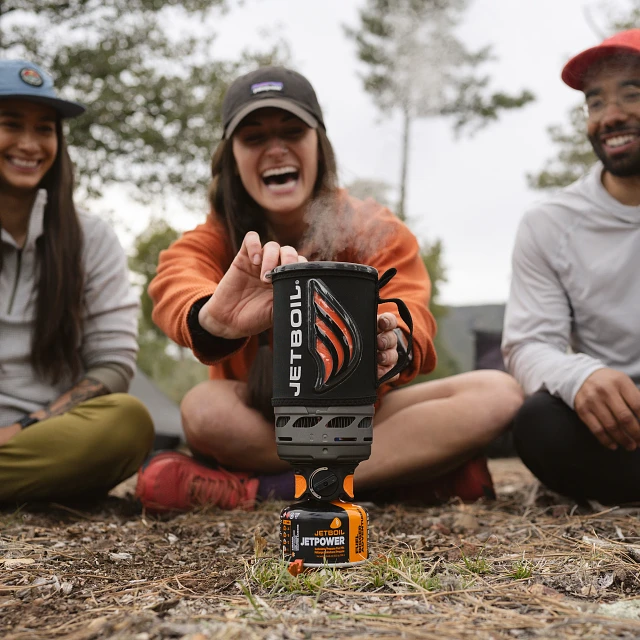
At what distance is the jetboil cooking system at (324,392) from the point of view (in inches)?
60.2

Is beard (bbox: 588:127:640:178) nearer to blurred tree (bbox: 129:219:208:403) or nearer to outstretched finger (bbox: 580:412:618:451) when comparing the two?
outstretched finger (bbox: 580:412:618:451)

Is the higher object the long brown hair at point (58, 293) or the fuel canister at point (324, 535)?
the long brown hair at point (58, 293)

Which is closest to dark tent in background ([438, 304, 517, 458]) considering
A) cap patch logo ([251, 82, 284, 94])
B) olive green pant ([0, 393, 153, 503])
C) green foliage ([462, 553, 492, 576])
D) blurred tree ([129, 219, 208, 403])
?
blurred tree ([129, 219, 208, 403])

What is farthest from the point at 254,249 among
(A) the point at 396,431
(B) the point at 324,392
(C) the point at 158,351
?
(C) the point at 158,351

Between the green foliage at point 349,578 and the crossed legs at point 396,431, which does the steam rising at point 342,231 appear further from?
the green foliage at point 349,578

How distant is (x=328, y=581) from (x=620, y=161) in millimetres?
1850

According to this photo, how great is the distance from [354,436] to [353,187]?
58.2 inches

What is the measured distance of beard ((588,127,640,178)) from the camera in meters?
2.52

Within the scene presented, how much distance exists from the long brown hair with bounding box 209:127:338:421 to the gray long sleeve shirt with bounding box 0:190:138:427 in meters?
0.60

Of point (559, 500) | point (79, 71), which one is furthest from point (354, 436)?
point (79, 71)

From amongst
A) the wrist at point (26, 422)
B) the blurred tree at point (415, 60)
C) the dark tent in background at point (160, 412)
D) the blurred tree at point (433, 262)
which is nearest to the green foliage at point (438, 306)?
the blurred tree at point (433, 262)

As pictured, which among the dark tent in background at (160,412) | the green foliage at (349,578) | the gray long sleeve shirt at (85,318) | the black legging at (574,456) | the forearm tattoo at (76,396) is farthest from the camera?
the dark tent in background at (160,412)

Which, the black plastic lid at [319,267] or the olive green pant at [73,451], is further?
the olive green pant at [73,451]

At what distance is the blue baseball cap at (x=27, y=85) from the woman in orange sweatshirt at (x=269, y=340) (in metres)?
0.70
